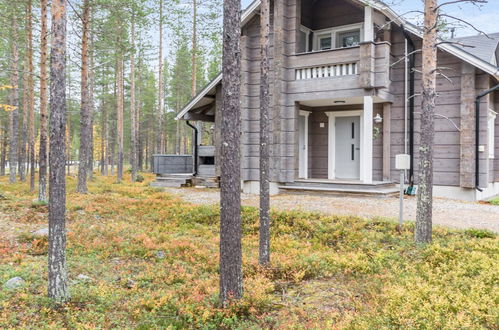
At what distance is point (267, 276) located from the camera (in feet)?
20.4

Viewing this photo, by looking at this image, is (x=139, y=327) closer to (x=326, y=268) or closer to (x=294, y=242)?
(x=326, y=268)

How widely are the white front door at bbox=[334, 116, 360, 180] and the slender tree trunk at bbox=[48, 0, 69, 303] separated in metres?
12.3

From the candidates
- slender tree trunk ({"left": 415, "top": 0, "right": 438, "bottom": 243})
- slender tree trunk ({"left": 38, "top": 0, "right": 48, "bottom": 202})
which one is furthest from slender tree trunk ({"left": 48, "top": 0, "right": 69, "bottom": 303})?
slender tree trunk ({"left": 38, "top": 0, "right": 48, "bottom": 202})

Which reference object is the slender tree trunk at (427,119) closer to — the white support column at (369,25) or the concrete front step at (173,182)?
the white support column at (369,25)

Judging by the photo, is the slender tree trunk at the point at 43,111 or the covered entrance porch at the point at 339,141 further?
the covered entrance porch at the point at 339,141

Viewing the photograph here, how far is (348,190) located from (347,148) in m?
3.20

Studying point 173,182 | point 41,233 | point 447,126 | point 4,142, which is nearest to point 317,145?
point 447,126

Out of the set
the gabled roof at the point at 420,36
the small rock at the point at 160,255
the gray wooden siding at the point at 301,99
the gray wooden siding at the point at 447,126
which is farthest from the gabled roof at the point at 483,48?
the small rock at the point at 160,255

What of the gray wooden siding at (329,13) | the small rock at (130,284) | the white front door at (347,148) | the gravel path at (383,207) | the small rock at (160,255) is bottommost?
the small rock at (130,284)

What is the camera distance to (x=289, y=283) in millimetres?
5996

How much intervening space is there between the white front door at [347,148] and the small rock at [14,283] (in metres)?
12.5

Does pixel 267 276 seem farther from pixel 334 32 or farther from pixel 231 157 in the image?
pixel 334 32

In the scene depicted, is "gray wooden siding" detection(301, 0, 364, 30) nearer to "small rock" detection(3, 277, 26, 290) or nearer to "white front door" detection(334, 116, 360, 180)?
"white front door" detection(334, 116, 360, 180)

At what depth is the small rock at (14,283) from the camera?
200 inches
